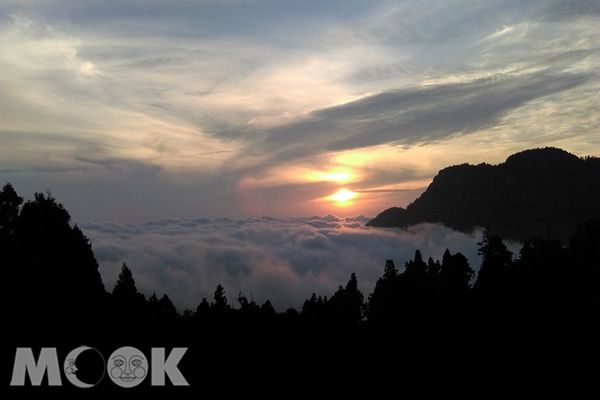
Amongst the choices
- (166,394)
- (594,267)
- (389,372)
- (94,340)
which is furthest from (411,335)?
(94,340)

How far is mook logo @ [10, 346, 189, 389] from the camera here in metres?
34.5

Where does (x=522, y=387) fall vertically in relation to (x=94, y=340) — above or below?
below

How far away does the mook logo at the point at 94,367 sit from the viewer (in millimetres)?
34469

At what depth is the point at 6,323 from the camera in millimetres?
36969

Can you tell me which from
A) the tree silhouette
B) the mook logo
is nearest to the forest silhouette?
the tree silhouette

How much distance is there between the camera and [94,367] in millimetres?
36688

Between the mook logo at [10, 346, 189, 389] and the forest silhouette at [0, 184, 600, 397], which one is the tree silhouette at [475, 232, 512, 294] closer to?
the forest silhouette at [0, 184, 600, 397]

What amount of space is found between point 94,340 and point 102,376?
3.87 metres

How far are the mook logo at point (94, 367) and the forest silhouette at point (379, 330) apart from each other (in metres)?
1.05

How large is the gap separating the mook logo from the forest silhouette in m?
1.05

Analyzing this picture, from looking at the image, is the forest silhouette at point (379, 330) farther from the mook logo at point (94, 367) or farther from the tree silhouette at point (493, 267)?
the mook logo at point (94, 367)

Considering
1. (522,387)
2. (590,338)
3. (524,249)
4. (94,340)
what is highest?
(524,249)

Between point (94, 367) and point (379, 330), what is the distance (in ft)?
103

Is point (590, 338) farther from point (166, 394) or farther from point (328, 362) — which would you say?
point (166, 394)
